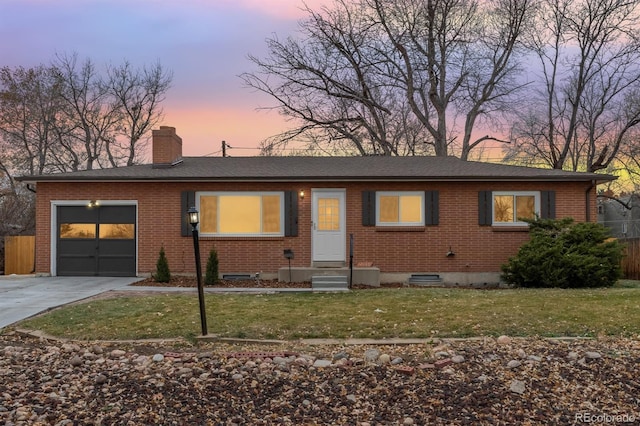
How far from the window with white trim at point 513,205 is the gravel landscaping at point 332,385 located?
7.85m

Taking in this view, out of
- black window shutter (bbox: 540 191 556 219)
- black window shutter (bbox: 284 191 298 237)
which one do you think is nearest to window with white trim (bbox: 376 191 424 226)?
black window shutter (bbox: 284 191 298 237)

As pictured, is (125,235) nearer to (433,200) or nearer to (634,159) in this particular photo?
(433,200)

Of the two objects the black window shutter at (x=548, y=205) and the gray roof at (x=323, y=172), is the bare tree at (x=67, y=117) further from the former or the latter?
the black window shutter at (x=548, y=205)

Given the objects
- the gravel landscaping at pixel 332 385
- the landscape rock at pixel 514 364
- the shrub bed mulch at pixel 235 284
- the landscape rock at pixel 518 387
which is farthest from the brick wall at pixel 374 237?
the landscape rock at pixel 518 387

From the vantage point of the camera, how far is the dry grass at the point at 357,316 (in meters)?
6.23

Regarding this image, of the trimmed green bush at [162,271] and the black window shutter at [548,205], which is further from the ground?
the black window shutter at [548,205]

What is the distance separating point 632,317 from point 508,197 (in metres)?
6.80

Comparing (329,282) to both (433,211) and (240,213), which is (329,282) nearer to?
(240,213)

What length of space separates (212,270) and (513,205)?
8415 mm

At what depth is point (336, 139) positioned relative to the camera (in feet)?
83.6

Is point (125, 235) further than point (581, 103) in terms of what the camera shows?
No

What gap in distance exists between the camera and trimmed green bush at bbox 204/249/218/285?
38.7 feet

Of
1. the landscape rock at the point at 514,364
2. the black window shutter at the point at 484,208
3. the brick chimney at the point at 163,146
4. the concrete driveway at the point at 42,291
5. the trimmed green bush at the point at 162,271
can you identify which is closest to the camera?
the landscape rock at the point at 514,364

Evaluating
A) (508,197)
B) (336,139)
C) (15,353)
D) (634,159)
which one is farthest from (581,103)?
(15,353)
